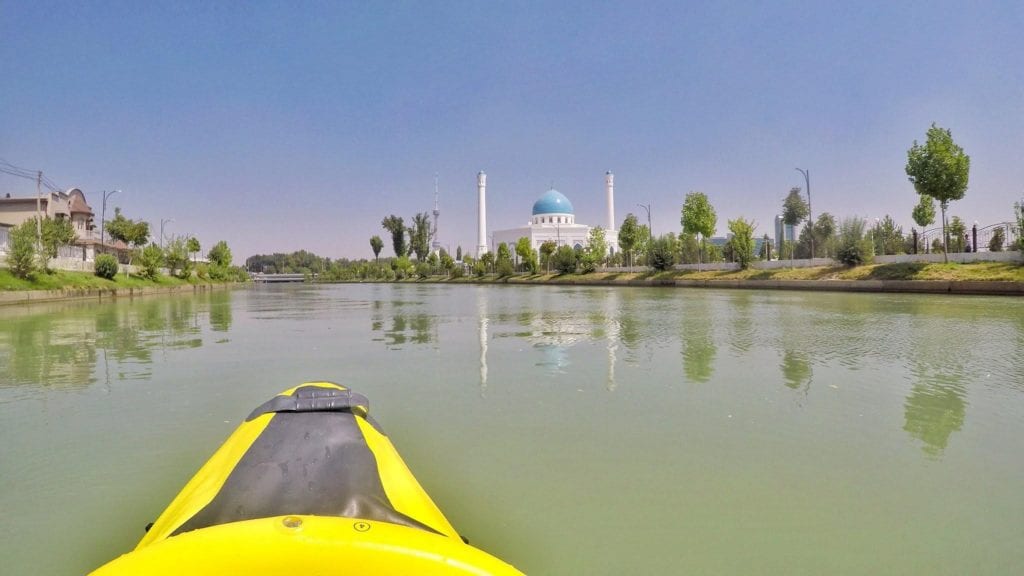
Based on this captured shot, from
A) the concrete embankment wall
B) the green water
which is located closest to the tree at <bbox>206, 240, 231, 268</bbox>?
the concrete embankment wall

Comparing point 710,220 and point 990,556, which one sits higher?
point 710,220

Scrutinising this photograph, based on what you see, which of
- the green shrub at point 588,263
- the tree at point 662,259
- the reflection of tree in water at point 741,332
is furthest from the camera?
the green shrub at point 588,263

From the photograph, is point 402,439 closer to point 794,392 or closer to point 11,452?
point 11,452

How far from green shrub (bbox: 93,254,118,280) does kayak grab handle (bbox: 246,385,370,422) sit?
48466 millimetres

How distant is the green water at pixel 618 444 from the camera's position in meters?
3.24

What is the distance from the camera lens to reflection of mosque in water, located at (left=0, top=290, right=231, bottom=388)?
8703 millimetres

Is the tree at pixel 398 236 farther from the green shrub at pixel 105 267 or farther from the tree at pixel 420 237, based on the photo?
the green shrub at pixel 105 267

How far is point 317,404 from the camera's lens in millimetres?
3723

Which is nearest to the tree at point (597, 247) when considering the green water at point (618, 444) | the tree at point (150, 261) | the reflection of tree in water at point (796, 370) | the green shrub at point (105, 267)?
the tree at point (150, 261)

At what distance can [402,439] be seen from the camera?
17.4 feet

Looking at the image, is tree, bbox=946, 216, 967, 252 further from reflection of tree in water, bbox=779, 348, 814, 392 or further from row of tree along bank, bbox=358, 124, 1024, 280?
reflection of tree in water, bbox=779, 348, 814, 392

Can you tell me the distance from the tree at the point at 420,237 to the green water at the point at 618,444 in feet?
338

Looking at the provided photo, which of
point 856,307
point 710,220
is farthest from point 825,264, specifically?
point 856,307

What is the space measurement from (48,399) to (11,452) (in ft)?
8.38
